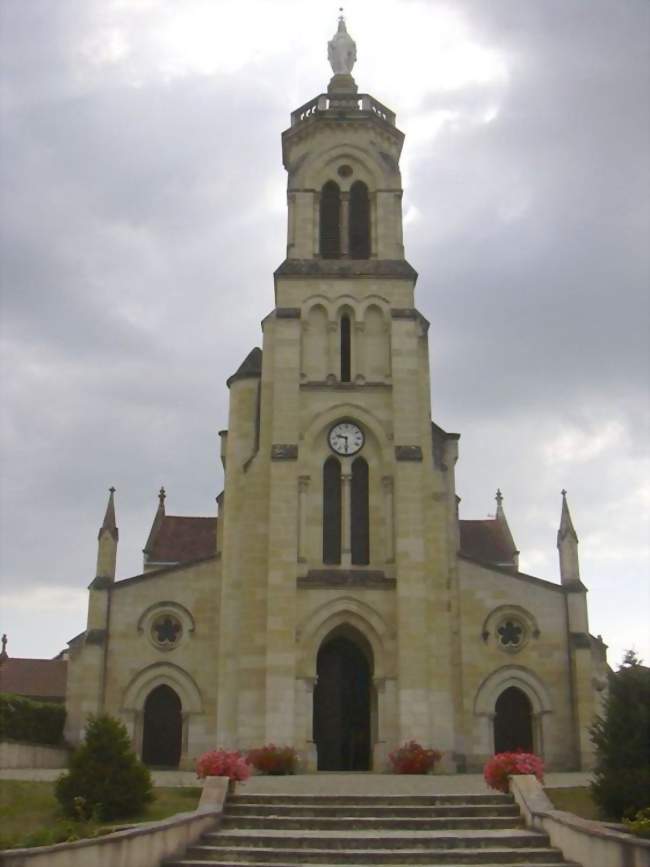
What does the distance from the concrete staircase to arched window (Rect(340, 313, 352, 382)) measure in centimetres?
1840

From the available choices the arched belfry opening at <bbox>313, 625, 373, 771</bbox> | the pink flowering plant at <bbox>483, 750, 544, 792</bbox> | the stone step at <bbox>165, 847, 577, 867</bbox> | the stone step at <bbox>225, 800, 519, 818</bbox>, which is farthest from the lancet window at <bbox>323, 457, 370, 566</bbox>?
the stone step at <bbox>165, 847, 577, 867</bbox>

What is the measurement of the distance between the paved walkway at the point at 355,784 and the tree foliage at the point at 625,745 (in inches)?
109

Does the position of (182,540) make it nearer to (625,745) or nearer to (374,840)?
(625,745)

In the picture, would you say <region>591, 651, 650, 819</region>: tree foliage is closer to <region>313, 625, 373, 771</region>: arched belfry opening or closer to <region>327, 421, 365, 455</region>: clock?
<region>313, 625, 373, 771</region>: arched belfry opening

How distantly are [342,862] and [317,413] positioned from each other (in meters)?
19.9

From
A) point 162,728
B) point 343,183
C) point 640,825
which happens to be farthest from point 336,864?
point 343,183

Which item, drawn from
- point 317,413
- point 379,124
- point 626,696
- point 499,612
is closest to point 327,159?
point 379,124

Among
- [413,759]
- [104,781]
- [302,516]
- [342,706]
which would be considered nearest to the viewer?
[104,781]

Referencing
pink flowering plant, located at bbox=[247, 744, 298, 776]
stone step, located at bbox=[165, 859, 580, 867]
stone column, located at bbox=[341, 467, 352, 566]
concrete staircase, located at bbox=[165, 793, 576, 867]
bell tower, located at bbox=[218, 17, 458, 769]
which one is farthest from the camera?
stone column, located at bbox=[341, 467, 352, 566]

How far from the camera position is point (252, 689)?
31.3 metres

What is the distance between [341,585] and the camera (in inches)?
1264

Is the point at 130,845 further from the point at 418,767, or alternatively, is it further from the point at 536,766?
the point at 418,767

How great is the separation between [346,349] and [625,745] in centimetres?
A: 1991

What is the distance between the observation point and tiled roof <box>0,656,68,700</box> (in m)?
60.6
